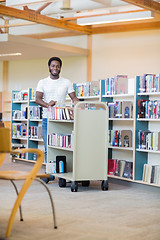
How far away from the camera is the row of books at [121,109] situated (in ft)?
23.0

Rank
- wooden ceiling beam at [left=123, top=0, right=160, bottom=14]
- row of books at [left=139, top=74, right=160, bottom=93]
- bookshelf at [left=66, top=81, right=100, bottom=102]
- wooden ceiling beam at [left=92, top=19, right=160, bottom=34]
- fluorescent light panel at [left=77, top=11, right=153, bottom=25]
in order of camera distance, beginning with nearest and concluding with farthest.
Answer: row of books at [left=139, top=74, right=160, bottom=93], bookshelf at [left=66, top=81, right=100, bottom=102], wooden ceiling beam at [left=123, top=0, right=160, bottom=14], fluorescent light panel at [left=77, top=11, right=153, bottom=25], wooden ceiling beam at [left=92, top=19, right=160, bottom=34]

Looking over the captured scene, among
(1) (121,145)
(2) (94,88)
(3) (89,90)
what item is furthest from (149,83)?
(3) (89,90)

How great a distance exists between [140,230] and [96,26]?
35.7 feet

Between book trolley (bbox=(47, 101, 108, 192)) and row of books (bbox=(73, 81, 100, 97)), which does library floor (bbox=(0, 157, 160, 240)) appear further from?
row of books (bbox=(73, 81, 100, 97))

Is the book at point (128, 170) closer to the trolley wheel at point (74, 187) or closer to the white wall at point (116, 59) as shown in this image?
the trolley wheel at point (74, 187)

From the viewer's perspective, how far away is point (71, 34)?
14.7 m

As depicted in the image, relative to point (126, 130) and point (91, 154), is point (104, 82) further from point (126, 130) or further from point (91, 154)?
point (91, 154)

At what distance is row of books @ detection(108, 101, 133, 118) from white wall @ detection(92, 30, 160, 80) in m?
5.53

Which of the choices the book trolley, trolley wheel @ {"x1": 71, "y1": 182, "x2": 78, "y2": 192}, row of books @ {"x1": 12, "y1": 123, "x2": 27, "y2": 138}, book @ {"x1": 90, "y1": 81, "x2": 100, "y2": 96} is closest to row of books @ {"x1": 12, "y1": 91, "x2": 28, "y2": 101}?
row of books @ {"x1": 12, "y1": 123, "x2": 27, "y2": 138}

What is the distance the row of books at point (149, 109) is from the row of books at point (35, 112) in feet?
11.2

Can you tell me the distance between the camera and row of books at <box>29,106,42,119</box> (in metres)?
9.73

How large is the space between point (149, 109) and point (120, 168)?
42.2 inches

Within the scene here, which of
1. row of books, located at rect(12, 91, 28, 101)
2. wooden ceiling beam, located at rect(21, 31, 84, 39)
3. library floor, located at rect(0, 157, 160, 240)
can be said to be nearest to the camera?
library floor, located at rect(0, 157, 160, 240)

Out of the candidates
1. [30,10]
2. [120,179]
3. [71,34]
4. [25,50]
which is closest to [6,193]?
[120,179]
